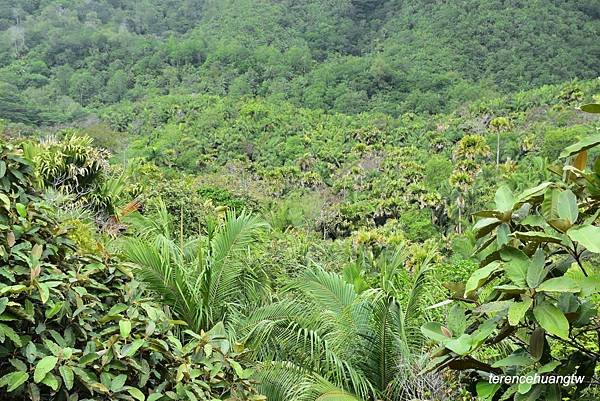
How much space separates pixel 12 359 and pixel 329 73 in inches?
3108

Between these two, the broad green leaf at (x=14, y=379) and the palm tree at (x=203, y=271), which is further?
the palm tree at (x=203, y=271)

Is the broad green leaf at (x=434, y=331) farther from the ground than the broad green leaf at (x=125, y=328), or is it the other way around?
the broad green leaf at (x=434, y=331)

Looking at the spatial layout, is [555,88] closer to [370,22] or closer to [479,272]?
[370,22]

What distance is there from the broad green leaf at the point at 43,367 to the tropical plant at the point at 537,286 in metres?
1.19

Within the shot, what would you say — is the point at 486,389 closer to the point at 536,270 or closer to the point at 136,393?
the point at 536,270

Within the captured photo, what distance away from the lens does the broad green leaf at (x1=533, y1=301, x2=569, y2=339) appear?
152cm

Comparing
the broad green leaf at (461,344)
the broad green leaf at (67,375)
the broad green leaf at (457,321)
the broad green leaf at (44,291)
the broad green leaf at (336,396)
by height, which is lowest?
the broad green leaf at (336,396)

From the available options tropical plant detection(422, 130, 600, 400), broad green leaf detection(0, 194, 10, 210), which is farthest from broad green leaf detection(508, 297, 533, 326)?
broad green leaf detection(0, 194, 10, 210)

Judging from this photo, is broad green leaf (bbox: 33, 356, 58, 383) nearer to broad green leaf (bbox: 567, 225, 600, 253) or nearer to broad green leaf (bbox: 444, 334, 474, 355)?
broad green leaf (bbox: 444, 334, 474, 355)

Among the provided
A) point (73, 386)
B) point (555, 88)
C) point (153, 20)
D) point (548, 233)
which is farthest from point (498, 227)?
point (153, 20)

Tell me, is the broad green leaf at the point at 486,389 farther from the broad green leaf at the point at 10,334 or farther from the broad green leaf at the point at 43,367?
the broad green leaf at the point at 10,334

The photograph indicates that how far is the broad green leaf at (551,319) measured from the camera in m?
1.52

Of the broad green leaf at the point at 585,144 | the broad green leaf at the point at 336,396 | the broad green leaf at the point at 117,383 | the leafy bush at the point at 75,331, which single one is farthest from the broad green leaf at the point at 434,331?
the broad green leaf at the point at 336,396

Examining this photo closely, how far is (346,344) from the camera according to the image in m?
4.85
